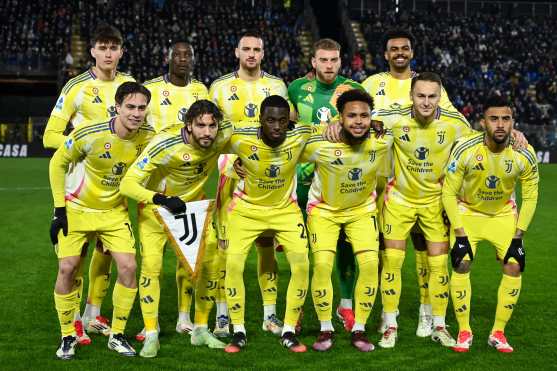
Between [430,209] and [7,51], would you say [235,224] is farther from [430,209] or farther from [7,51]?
[7,51]

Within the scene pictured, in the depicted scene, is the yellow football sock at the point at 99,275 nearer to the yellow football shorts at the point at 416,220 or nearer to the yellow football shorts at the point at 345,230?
the yellow football shorts at the point at 345,230

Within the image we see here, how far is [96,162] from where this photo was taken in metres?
6.45

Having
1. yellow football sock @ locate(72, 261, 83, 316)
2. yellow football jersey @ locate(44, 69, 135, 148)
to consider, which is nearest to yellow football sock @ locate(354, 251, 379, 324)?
yellow football sock @ locate(72, 261, 83, 316)

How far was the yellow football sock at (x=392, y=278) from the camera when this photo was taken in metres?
6.91

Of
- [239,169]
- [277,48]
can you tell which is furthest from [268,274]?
[277,48]

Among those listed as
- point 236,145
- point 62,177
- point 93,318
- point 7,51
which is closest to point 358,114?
point 236,145

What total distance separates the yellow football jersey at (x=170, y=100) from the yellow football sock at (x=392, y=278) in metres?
2.32

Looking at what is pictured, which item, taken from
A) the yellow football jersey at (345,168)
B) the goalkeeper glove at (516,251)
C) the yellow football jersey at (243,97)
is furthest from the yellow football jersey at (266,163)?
the goalkeeper glove at (516,251)

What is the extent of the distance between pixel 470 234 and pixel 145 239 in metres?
2.69

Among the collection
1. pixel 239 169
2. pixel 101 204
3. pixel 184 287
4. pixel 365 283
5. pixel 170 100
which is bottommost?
pixel 184 287

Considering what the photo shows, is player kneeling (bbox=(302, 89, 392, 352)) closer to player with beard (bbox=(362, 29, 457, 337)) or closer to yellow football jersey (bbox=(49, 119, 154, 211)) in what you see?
player with beard (bbox=(362, 29, 457, 337))

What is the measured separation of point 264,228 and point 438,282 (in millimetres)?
1558

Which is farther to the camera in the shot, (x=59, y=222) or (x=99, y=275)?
(x=99, y=275)

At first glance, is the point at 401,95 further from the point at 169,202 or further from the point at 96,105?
the point at 96,105
